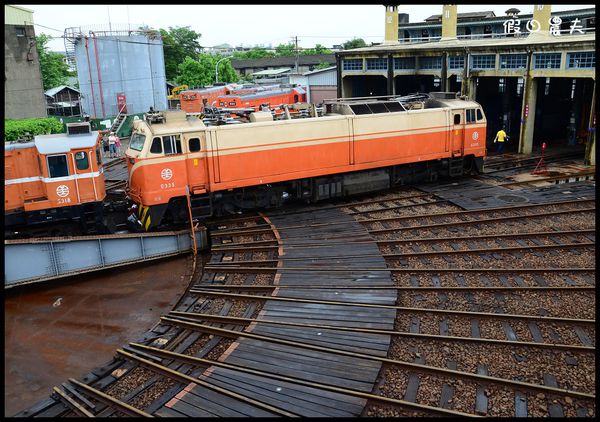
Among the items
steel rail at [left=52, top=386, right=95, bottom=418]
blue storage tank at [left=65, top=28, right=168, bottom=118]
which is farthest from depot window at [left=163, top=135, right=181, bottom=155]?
blue storage tank at [left=65, top=28, right=168, bottom=118]

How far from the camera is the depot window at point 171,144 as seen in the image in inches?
622

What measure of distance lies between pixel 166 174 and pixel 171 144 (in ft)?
3.21

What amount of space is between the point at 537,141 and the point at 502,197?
49.0ft

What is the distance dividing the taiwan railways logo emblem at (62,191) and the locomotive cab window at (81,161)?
73 centimetres

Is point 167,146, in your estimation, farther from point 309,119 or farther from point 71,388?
point 71,388

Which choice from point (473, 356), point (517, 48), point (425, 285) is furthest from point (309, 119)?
point (517, 48)

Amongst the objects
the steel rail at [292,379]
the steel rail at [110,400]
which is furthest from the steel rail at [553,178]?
the steel rail at [110,400]

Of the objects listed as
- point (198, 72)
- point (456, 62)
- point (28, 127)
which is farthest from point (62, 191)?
point (198, 72)

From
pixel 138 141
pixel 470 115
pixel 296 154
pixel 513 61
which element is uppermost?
pixel 513 61

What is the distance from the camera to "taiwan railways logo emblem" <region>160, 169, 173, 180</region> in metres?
15.8

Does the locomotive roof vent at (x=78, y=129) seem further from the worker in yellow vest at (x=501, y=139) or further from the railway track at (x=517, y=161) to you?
the worker in yellow vest at (x=501, y=139)

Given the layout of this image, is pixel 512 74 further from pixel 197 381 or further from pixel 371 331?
pixel 197 381

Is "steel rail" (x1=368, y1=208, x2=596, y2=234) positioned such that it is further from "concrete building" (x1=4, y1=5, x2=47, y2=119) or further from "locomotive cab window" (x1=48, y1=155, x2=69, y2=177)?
"concrete building" (x1=4, y1=5, x2=47, y2=119)

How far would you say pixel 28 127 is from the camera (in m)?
31.6
